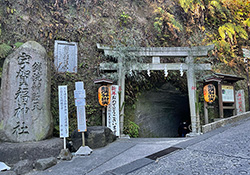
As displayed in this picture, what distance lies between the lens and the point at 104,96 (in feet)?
19.7

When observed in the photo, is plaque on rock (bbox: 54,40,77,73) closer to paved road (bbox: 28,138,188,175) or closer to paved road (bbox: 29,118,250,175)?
paved road (bbox: 28,138,188,175)

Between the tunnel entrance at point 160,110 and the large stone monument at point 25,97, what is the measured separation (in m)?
4.33

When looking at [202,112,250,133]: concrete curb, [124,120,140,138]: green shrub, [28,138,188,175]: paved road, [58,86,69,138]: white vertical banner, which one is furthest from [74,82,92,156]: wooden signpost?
[202,112,250,133]: concrete curb

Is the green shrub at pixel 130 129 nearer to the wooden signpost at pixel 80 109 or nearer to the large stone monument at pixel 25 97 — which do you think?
the wooden signpost at pixel 80 109

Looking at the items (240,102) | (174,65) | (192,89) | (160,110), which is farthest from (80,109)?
(240,102)

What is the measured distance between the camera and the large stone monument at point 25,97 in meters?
4.75

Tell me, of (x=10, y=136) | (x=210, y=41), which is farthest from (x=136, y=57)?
(x=210, y=41)

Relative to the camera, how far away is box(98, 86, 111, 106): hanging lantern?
5.98 meters

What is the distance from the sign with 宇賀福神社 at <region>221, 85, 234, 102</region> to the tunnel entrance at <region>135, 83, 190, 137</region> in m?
1.91

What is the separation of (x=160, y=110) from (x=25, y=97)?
7194 millimetres

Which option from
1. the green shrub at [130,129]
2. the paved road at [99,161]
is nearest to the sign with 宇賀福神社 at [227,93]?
the green shrub at [130,129]

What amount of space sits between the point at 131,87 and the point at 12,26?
5.70 metres

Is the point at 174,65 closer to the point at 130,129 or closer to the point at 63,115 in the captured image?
the point at 130,129

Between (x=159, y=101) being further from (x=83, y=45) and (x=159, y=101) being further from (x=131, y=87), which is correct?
(x=83, y=45)
